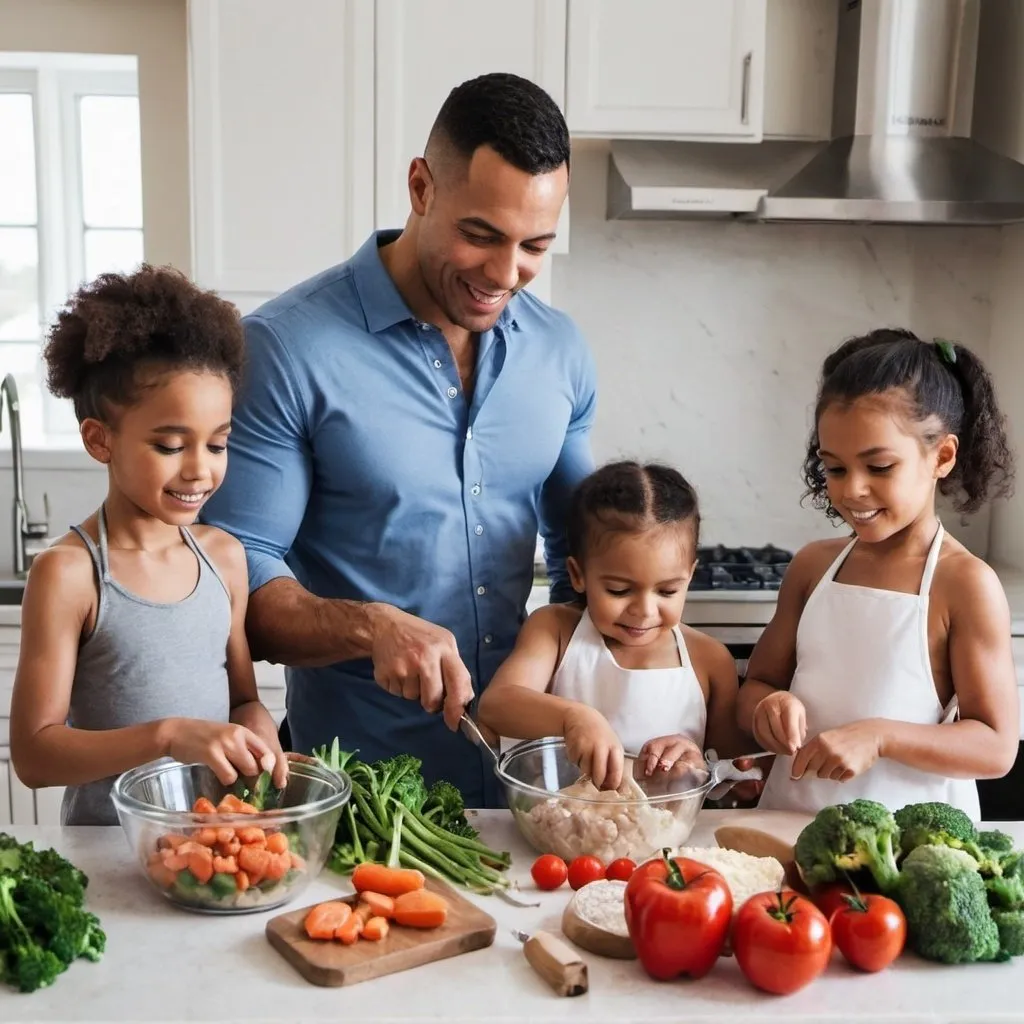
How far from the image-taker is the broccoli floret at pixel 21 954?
3.55 feet

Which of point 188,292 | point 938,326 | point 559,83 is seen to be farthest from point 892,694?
point 938,326

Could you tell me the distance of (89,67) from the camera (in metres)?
3.41

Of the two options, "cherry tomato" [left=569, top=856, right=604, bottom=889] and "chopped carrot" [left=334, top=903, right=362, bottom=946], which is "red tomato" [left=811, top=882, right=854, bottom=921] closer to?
"cherry tomato" [left=569, top=856, right=604, bottom=889]

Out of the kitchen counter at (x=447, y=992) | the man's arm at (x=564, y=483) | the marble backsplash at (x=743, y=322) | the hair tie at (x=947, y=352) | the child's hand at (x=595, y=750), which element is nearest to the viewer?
the kitchen counter at (x=447, y=992)

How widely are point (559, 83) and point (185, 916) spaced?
2228mm

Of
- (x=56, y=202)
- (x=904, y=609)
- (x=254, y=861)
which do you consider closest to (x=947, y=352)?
(x=904, y=609)

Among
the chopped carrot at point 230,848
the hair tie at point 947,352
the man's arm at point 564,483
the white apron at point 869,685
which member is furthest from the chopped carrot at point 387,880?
the hair tie at point 947,352

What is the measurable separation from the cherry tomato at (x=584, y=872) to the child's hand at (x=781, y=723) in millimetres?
295

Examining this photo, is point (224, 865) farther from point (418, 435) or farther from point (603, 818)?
point (418, 435)

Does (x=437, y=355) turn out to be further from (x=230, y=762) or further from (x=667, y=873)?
(x=667, y=873)

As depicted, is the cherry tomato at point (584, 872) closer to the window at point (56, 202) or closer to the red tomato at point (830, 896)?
the red tomato at point (830, 896)

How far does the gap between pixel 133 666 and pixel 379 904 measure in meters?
0.50

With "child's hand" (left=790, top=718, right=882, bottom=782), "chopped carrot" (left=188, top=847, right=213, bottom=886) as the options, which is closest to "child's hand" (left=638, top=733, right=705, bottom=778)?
"child's hand" (left=790, top=718, right=882, bottom=782)

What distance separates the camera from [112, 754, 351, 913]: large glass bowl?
122cm
